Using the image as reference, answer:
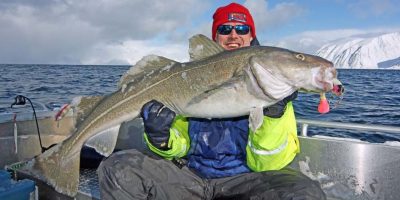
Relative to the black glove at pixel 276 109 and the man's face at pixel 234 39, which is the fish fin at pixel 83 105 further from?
the man's face at pixel 234 39

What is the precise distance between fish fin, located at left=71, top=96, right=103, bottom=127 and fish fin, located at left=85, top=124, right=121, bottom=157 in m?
0.25

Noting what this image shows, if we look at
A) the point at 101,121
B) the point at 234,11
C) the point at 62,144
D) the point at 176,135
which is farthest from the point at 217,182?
the point at 234,11

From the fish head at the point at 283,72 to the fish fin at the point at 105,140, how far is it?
1.58 metres

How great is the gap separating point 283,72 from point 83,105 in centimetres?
212

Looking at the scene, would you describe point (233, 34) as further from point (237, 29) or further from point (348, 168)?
point (348, 168)

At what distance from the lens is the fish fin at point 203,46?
3.53 m

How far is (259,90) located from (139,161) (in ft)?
4.93

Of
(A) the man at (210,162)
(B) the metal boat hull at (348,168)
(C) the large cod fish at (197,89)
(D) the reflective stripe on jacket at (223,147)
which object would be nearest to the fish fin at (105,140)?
(C) the large cod fish at (197,89)

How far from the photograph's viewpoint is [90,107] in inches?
152

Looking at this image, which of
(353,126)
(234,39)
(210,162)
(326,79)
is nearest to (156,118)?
(210,162)

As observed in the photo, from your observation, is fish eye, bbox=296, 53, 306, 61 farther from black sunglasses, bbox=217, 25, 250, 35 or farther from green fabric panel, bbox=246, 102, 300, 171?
black sunglasses, bbox=217, 25, 250, 35

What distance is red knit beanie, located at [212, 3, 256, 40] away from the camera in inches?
193

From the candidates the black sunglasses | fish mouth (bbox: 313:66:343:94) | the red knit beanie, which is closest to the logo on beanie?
the red knit beanie

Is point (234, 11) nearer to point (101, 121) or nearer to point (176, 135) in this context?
point (176, 135)
